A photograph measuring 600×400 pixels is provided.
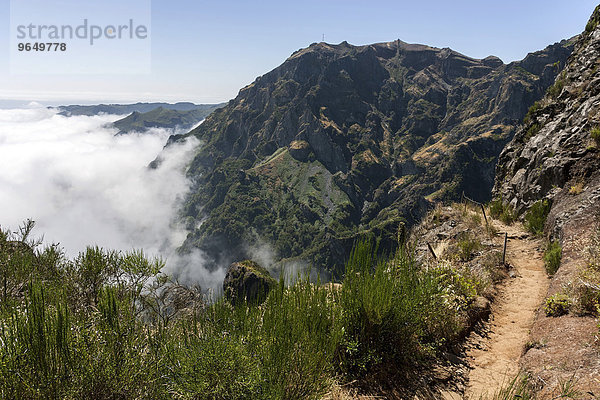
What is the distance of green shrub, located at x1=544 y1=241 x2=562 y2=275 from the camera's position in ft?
30.4

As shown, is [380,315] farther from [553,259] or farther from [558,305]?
[553,259]

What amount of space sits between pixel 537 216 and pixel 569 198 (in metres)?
2.08

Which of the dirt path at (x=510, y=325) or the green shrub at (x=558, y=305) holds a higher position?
the green shrub at (x=558, y=305)

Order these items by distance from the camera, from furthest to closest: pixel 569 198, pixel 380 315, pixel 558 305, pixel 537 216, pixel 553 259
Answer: pixel 537 216 → pixel 569 198 → pixel 553 259 → pixel 558 305 → pixel 380 315

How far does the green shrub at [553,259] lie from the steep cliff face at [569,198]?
0.26m

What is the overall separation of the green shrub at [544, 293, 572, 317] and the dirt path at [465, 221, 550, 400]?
1.68ft

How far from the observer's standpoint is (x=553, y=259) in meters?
9.38

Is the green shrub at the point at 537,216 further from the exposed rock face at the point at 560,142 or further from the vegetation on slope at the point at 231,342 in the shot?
the vegetation on slope at the point at 231,342

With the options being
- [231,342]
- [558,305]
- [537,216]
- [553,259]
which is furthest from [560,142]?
[231,342]

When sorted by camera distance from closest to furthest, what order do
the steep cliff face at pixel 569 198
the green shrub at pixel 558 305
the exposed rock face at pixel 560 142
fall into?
the steep cliff face at pixel 569 198 → the green shrub at pixel 558 305 → the exposed rock face at pixel 560 142

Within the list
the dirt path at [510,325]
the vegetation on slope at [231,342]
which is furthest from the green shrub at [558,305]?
the vegetation on slope at [231,342]

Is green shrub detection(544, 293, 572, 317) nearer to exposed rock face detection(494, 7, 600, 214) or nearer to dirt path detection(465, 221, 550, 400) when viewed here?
dirt path detection(465, 221, 550, 400)

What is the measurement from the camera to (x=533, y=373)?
450 cm

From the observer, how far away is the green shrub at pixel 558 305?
6.12 m
